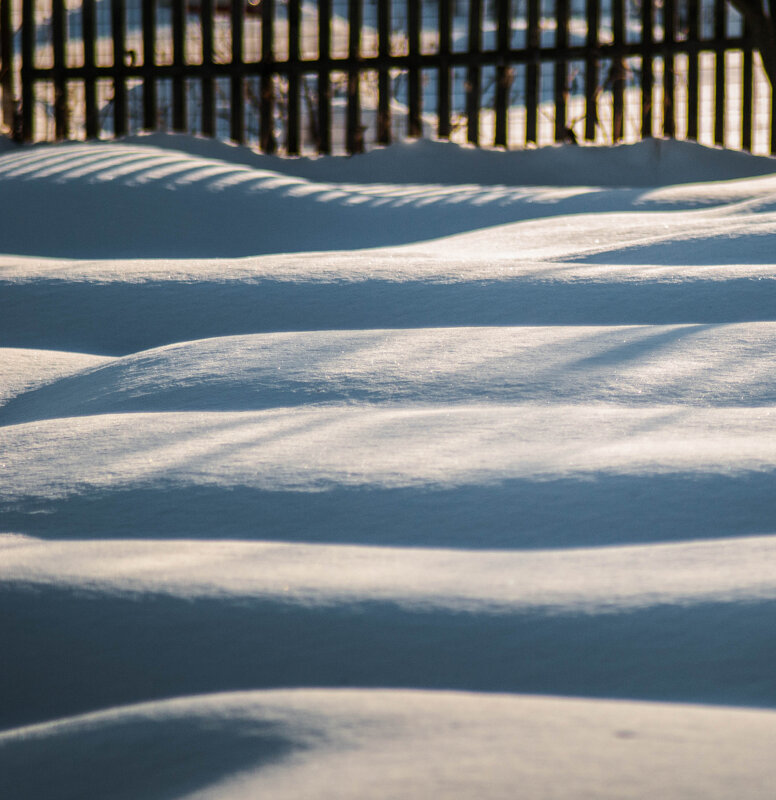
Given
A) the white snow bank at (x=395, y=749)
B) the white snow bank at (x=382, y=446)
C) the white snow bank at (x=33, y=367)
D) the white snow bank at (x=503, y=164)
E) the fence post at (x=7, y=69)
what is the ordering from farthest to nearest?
the fence post at (x=7, y=69) → the white snow bank at (x=503, y=164) → the white snow bank at (x=33, y=367) → the white snow bank at (x=382, y=446) → the white snow bank at (x=395, y=749)

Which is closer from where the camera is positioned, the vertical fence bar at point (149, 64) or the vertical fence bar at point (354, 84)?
the vertical fence bar at point (354, 84)

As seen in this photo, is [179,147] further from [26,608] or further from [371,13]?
[26,608]

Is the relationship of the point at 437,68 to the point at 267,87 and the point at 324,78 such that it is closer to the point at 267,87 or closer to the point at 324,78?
the point at 324,78

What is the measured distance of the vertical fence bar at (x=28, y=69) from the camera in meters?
5.68

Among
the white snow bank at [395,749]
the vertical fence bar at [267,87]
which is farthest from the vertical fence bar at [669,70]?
the white snow bank at [395,749]

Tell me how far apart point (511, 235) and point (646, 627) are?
216cm

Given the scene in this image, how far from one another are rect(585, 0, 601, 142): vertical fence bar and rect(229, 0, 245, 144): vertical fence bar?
7.03 feet

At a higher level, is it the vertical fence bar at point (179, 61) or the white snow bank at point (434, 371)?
the vertical fence bar at point (179, 61)

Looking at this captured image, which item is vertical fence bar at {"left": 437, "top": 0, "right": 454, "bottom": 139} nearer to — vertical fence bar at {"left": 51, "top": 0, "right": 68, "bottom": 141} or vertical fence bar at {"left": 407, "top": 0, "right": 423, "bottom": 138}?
vertical fence bar at {"left": 407, "top": 0, "right": 423, "bottom": 138}

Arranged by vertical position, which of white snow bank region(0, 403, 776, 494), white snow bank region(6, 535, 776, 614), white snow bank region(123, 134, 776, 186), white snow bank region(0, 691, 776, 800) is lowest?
white snow bank region(0, 691, 776, 800)

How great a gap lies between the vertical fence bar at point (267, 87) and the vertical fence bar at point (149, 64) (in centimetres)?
69

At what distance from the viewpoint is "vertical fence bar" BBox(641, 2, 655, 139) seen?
5.45 m

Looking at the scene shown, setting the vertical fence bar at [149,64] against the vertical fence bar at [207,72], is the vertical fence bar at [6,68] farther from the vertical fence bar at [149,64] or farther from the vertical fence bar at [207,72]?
the vertical fence bar at [207,72]

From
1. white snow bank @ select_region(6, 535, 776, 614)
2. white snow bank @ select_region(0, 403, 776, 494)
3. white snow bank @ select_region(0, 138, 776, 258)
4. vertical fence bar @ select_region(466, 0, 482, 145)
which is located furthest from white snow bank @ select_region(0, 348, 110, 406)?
vertical fence bar @ select_region(466, 0, 482, 145)
